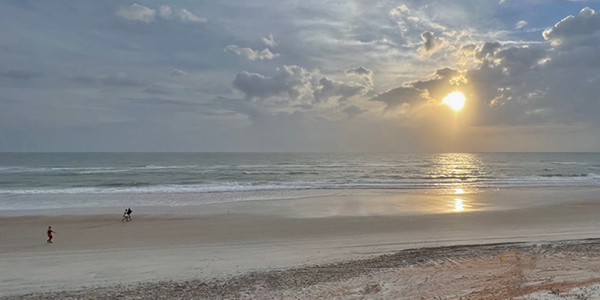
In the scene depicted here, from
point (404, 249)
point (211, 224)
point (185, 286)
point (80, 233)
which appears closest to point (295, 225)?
point (211, 224)

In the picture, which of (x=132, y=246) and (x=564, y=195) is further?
(x=564, y=195)

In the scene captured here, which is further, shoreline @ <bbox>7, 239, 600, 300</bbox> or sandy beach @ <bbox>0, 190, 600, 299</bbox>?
sandy beach @ <bbox>0, 190, 600, 299</bbox>

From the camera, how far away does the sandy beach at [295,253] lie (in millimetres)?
7629

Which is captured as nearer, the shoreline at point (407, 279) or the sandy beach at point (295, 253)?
the shoreline at point (407, 279)

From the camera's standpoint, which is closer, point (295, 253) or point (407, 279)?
point (407, 279)

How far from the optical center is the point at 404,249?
35.3 feet

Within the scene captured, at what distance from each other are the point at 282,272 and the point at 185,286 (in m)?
2.27

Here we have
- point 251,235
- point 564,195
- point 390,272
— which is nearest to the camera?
point 390,272

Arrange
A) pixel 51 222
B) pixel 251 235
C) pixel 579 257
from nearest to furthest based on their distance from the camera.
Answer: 1. pixel 579 257
2. pixel 251 235
3. pixel 51 222

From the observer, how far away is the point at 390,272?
27.6ft

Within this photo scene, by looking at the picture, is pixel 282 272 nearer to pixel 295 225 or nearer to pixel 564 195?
pixel 295 225

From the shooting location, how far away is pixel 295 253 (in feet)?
34.8

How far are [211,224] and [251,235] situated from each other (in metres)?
3.01

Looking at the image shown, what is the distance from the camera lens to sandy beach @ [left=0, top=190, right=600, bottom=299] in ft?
25.0
